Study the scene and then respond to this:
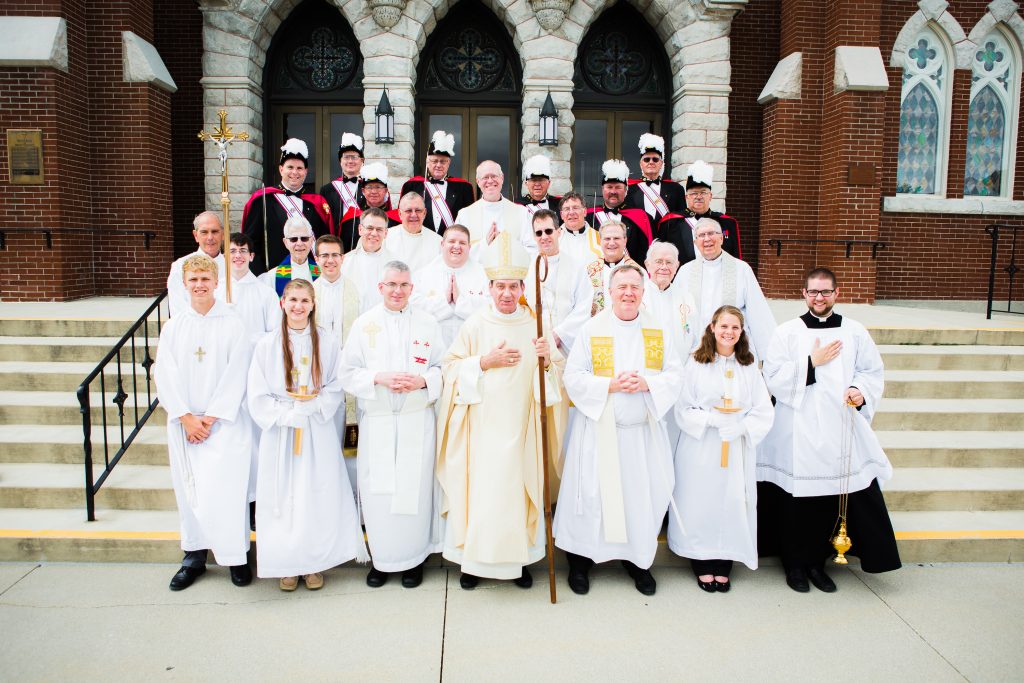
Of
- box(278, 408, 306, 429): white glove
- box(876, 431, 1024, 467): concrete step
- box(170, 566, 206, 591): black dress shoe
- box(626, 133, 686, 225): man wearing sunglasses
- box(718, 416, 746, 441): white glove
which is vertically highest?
box(626, 133, 686, 225): man wearing sunglasses

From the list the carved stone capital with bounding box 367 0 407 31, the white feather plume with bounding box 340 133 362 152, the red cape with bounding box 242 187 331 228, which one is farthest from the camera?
the carved stone capital with bounding box 367 0 407 31

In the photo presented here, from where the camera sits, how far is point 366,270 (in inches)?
223

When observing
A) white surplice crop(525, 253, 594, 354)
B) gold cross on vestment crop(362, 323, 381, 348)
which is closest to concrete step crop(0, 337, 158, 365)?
gold cross on vestment crop(362, 323, 381, 348)

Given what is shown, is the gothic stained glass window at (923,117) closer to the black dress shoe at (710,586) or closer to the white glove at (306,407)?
the black dress shoe at (710,586)

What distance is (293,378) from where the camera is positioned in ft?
13.9

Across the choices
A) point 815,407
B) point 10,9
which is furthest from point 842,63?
point 10,9

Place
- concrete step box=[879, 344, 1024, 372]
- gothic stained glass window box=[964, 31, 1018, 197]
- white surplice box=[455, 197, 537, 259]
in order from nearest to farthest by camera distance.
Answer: white surplice box=[455, 197, 537, 259] < concrete step box=[879, 344, 1024, 372] < gothic stained glass window box=[964, 31, 1018, 197]

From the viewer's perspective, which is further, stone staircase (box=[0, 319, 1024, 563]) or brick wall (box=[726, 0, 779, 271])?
brick wall (box=[726, 0, 779, 271])

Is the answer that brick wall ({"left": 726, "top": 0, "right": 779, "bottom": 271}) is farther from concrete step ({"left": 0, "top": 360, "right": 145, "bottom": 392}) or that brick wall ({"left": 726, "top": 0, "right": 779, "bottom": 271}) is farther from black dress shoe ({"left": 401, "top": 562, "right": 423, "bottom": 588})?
concrete step ({"left": 0, "top": 360, "right": 145, "bottom": 392})

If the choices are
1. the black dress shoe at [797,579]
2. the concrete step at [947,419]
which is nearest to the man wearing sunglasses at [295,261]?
the black dress shoe at [797,579]

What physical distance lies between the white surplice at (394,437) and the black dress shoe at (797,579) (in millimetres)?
2164

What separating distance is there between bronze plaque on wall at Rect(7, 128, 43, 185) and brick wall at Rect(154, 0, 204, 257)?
6.07 feet

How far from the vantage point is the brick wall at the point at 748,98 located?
1166 cm

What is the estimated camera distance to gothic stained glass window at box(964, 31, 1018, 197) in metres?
12.0
